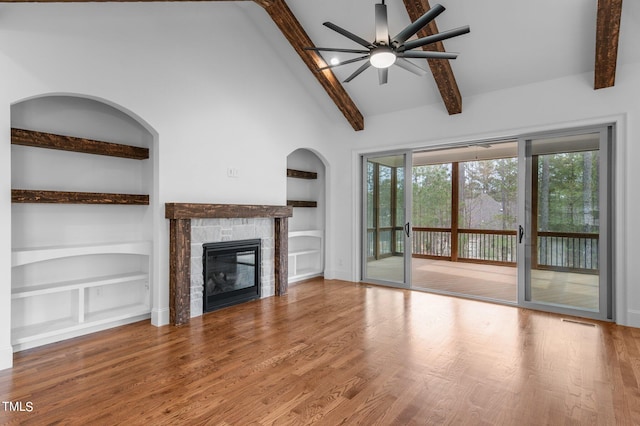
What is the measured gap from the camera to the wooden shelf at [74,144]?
321 cm

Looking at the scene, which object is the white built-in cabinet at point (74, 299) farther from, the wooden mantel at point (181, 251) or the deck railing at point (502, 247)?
the deck railing at point (502, 247)

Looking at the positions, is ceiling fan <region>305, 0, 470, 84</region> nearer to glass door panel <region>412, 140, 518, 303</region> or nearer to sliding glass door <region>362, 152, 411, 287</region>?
sliding glass door <region>362, 152, 411, 287</region>

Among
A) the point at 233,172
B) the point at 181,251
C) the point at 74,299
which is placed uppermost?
the point at 233,172

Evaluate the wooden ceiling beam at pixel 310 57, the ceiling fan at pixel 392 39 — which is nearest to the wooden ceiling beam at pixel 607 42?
the ceiling fan at pixel 392 39

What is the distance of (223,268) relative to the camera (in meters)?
4.68

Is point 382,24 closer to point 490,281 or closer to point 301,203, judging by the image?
point 301,203

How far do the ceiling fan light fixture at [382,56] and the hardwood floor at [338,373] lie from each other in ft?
9.16

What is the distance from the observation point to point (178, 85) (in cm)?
413

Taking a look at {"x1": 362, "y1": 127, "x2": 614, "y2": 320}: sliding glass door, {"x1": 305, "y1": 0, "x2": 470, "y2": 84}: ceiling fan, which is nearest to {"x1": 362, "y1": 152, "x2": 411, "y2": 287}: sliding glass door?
{"x1": 362, "y1": 127, "x2": 614, "y2": 320}: sliding glass door

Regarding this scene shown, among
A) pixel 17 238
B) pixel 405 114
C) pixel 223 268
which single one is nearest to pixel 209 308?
pixel 223 268

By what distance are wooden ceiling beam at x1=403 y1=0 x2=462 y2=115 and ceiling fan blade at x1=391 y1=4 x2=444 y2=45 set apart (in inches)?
31.2

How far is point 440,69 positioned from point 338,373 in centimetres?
388

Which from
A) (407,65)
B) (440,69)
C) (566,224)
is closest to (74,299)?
(407,65)

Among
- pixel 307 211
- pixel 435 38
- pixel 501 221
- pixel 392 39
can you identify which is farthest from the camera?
pixel 501 221
